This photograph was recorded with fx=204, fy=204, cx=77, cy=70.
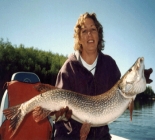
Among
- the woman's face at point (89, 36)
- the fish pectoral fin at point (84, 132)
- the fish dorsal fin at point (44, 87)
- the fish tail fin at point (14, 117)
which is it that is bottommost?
the fish pectoral fin at point (84, 132)

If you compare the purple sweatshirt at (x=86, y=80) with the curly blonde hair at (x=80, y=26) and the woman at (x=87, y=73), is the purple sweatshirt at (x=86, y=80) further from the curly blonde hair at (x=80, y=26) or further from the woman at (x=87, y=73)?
the curly blonde hair at (x=80, y=26)

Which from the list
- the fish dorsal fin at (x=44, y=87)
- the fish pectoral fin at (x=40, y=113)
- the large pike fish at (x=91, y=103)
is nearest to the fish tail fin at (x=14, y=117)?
the large pike fish at (x=91, y=103)

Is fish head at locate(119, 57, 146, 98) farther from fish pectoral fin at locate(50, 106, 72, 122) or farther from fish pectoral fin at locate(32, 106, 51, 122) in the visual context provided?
fish pectoral fin at locate(32, 106, 51, 122)

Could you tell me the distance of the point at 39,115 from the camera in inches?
77.0

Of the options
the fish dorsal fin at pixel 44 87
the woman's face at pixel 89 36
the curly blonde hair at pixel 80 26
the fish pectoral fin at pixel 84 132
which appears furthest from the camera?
the curly blonde hair at pixel 80 26

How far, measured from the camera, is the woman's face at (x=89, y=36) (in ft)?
7.43

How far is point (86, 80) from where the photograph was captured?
219cm

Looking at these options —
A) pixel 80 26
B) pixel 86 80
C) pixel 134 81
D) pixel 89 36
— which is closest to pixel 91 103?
pixel 86 80

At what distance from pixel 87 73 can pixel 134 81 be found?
516mm

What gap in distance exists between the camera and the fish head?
1.92 m

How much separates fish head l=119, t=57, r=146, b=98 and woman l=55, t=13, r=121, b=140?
0.83 feet

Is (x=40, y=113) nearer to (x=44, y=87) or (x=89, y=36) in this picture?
(x=44, y=87)

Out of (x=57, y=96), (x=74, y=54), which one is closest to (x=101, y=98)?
(x=57, y=96)

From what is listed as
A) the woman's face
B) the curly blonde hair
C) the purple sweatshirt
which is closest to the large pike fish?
the purple sweatshirt
